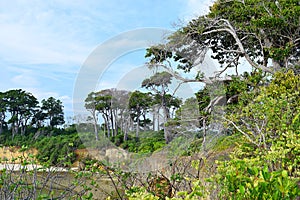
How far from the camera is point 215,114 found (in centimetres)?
658

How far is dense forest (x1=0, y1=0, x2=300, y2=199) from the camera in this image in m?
2.59

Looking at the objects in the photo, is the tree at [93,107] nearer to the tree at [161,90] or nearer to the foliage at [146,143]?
the foliage at [146,143]

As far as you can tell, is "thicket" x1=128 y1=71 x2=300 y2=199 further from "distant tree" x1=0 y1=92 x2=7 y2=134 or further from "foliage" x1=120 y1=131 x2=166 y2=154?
"distant tree" x1=0 y1=92 x2=7 y2=134

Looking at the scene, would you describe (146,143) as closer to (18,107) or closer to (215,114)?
(215,114)

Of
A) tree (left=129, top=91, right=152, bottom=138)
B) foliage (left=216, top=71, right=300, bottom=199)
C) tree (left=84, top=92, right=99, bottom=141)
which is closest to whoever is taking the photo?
foliage (left=216, top=71, right=300, bottom=199)

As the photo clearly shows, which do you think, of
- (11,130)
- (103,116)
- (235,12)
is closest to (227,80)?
(235,12)

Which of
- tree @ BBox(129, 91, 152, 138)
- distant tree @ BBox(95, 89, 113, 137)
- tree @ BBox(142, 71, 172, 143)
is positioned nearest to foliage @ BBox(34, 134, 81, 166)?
distant tree @ BBox(95, 89, 113, 137)

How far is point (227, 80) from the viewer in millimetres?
8180

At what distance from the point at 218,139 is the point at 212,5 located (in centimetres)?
447

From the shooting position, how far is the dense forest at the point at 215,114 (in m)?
2.59

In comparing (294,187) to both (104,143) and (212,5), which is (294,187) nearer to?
(104,143)

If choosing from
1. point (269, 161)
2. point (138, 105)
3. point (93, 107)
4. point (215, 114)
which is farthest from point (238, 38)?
point (269, 161)

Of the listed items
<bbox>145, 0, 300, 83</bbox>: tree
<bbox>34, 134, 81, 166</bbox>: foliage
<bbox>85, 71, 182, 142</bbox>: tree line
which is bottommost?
<bbox>34, 134, 81, 166</bbox>: foliage

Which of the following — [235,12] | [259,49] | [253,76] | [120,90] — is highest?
[235,12]
